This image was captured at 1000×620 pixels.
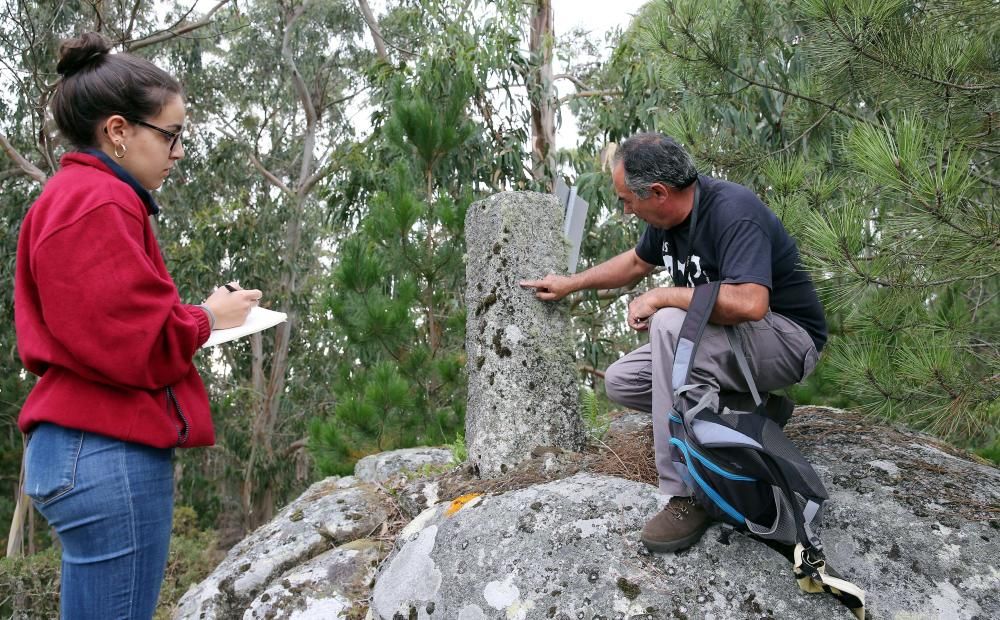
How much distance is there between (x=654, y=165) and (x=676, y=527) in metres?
1.04

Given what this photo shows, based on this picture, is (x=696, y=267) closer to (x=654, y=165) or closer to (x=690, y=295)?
(x=690, y=295)

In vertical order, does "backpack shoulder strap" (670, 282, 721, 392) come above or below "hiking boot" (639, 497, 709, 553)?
Result: above

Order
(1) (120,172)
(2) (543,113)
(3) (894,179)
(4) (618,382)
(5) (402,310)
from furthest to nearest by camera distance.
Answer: (2) (543,113)
(5) (402,310)
(4) (618,382)
(3) (894,179)
(1) (120,172)

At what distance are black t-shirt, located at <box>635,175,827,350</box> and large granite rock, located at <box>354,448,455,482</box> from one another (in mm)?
2009

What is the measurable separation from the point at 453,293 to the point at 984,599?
457cm

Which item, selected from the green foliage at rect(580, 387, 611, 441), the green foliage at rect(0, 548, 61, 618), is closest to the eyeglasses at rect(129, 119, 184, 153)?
the green foliage at rect(580, 387, 611, 441)

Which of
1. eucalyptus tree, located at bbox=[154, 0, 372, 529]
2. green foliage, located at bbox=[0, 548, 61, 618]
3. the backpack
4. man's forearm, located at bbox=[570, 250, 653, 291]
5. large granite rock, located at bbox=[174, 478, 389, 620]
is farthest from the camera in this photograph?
eucalyptus tree, located at bbox=[154, 0, 372, 529]

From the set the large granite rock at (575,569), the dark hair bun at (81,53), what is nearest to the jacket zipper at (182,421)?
the dark hair bun at (81,53)

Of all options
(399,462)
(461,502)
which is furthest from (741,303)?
(399,462)

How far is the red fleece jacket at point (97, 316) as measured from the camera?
1.37 meters

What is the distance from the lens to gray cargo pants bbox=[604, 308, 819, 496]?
2.26m

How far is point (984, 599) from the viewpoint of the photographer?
2008 mm

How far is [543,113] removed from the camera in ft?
26.9

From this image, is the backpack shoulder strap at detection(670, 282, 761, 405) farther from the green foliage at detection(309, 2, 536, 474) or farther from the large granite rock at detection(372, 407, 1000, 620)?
the green foliage at detection(309, 2, 536, 474)
